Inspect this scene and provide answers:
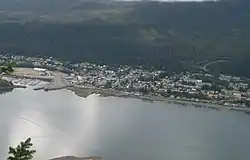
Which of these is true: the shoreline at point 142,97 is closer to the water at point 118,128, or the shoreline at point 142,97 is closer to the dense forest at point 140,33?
the water at point 118,128

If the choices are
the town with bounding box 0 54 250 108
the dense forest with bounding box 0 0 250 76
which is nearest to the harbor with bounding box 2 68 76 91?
the town with bounding box 0 54 250 108

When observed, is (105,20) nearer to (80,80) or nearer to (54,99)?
(80,80)

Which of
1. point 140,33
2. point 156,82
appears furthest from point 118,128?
point 140,33

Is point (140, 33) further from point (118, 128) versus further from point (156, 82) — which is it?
point (118, 128)

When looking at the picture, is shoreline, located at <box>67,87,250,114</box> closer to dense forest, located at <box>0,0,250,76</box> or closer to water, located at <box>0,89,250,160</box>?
water, located at <box>0,89,250,160</box>

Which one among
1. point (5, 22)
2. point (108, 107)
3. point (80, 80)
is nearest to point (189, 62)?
point (80, 80)

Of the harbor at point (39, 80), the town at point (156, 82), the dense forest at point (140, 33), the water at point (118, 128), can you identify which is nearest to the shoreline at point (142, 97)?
the town at point (156, 82)
